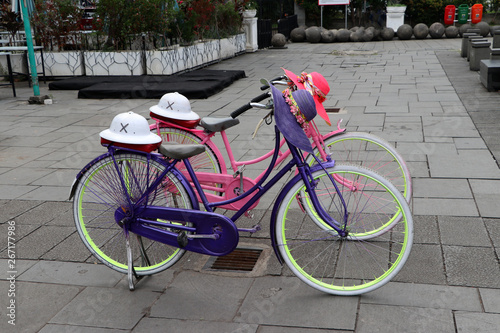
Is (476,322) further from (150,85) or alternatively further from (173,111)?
(150,85)

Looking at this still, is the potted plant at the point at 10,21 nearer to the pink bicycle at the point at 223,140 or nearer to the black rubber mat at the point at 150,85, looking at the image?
the black rubber mat at the point at 150,85

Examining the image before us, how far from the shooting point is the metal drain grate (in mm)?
3344

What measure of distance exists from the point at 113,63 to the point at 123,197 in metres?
Answer: 9.29

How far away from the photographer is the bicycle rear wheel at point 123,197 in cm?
301

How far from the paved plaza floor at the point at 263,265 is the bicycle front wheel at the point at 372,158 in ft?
0.76

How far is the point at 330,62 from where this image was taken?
46.6 ft

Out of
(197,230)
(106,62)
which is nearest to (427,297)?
(197,230)

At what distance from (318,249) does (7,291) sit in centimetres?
186

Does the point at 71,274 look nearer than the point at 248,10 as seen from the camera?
Yes

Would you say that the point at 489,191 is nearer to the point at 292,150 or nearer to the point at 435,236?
the point at 435,236

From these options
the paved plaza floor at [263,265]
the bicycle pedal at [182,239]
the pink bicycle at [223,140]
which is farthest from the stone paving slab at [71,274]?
the pink bicycle at [223,140]

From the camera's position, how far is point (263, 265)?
10.9ft

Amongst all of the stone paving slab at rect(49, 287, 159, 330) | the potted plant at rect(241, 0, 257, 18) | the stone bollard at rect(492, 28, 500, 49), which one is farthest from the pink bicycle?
the potted plant at rect(241, 0, 257, 18)

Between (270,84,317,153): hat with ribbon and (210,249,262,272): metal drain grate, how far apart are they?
3.08 feet
